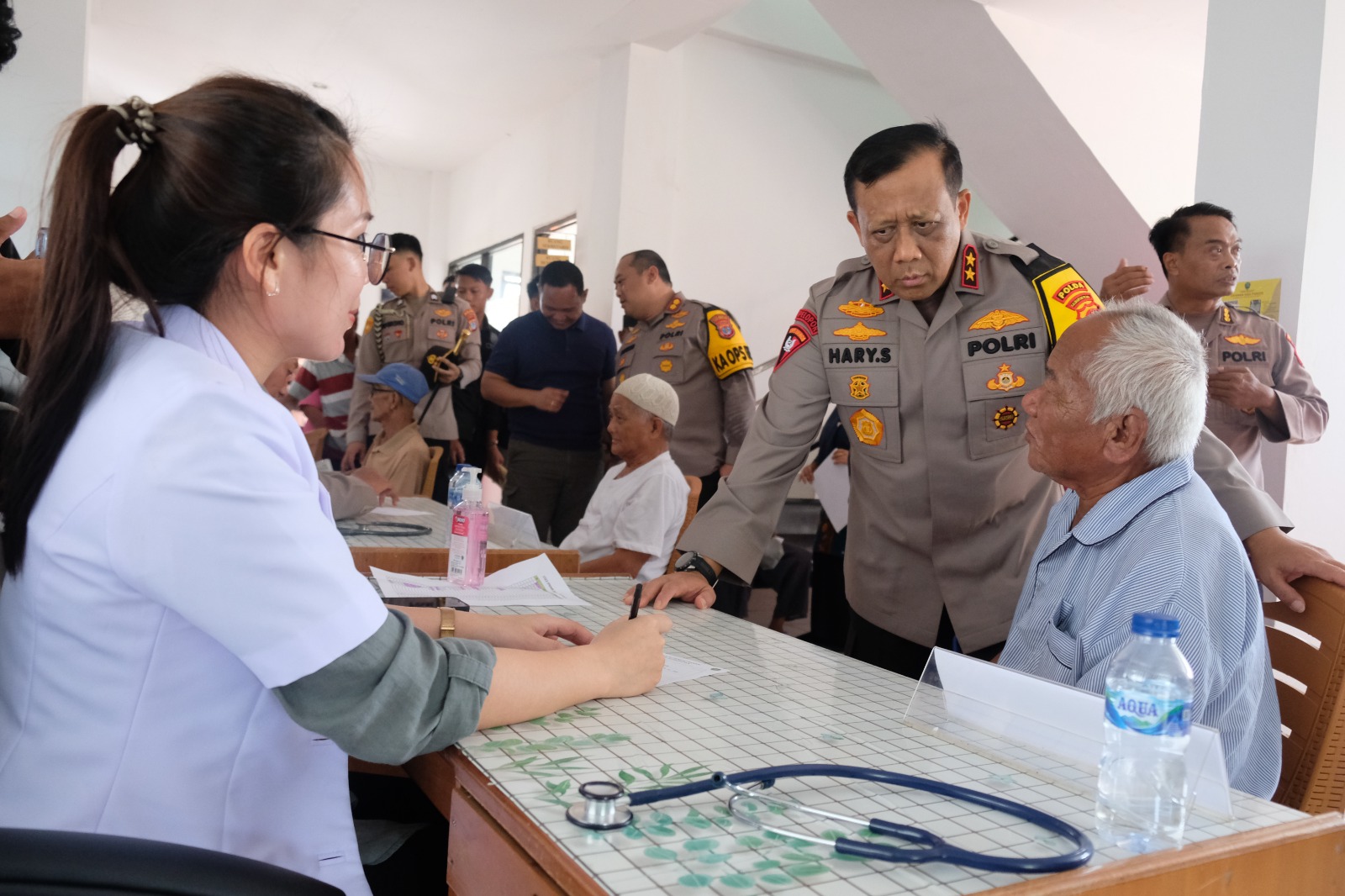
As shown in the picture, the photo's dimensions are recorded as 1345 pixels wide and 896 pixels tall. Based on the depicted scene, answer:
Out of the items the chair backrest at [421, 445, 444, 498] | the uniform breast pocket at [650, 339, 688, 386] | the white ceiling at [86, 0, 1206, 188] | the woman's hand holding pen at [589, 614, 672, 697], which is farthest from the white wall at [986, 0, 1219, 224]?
the woman's hand holding pen at [589, 614, 672, 697]

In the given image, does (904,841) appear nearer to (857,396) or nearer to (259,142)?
(259,142)

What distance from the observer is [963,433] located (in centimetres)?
188

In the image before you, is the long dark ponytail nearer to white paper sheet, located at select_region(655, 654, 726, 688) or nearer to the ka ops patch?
white paper sheet, located at select_region(655, 654, 726, 688)

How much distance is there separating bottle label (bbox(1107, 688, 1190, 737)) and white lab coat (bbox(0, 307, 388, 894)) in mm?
653

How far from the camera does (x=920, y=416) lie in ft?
6.32

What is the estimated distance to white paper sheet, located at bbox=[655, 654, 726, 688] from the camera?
1.30 m

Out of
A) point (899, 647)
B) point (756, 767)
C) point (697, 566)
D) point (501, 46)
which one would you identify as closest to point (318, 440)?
point (501, 46)

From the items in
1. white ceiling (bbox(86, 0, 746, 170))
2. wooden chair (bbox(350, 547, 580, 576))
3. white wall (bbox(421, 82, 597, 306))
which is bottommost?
wooden chair (bbox(350, 547, 580, 576))

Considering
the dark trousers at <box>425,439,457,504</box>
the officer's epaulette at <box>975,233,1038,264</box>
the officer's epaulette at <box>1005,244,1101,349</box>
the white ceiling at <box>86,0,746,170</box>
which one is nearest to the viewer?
the officer's epaulette at <box>1005,244,1101,349</box>

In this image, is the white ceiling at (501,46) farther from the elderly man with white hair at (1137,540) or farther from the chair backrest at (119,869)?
the chair backrest at (119,869)

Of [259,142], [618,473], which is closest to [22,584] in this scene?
[259,142]


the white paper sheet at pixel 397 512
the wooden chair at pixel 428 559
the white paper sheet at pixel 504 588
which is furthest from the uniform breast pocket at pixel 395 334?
the white paper sheet at pixel 504 588

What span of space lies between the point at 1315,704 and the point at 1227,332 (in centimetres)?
209

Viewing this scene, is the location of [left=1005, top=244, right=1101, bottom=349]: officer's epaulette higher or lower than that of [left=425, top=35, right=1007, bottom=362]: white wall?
lower
